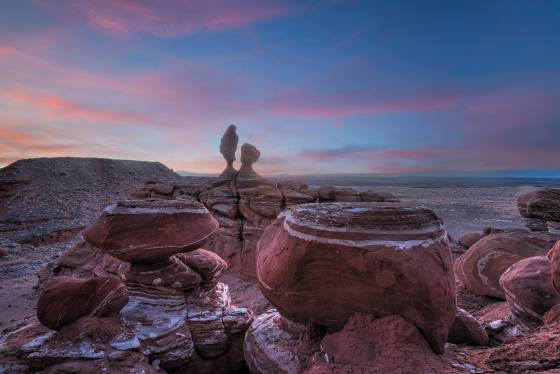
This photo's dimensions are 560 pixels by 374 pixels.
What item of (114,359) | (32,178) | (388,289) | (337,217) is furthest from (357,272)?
(32,178)

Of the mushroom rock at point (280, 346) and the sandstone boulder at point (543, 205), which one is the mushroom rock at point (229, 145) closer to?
the sandstone boulder at point (543, 205)

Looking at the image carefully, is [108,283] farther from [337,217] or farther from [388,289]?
[388,289]

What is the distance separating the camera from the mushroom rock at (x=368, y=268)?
2.89 m

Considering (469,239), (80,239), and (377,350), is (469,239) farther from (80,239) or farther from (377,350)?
(80,239)

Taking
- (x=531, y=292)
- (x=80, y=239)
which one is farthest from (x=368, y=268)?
(x=80, y=239)

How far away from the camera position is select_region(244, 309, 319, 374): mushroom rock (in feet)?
11.0

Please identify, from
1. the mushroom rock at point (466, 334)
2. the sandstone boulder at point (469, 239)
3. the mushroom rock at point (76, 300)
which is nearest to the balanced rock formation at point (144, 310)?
the mushroom rock at point (76, 300)

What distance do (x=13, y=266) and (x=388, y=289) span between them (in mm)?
17975

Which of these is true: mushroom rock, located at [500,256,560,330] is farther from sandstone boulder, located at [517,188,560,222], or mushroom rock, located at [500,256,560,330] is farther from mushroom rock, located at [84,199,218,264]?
sandstone boulder, located at [517,188,560,222]

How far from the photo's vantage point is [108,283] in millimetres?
3914

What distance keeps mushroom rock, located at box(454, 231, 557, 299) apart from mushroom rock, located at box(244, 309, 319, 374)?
4.93 metres

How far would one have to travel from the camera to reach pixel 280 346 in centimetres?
365

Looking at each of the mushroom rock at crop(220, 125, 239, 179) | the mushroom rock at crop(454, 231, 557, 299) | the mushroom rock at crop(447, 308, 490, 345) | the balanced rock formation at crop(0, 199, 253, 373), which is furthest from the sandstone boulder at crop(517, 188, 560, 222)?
the mushroom rock at crop(220, 125, 239, 179)

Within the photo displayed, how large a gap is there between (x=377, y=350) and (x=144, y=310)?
11.4 feet
